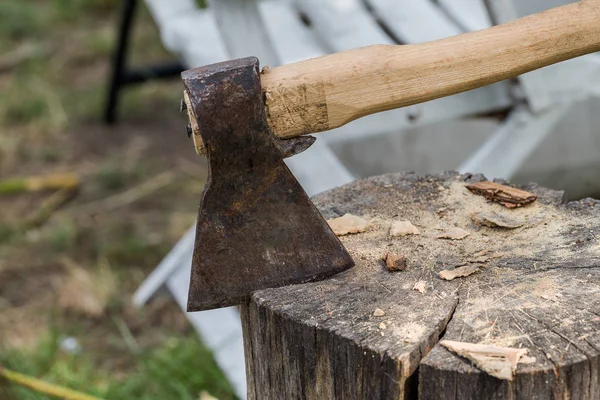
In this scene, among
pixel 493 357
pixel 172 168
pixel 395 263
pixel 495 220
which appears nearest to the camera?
pixel 493 357

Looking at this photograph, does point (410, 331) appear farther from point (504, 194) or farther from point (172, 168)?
point (172, 168)

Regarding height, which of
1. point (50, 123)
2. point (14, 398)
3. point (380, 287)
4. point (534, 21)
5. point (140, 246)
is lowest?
point (14, 398)

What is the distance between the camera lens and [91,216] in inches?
141

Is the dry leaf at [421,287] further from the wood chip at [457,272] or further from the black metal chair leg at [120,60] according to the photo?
the black metal chair leg at [120,60]

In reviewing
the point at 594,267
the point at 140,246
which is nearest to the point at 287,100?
the point at 594,267

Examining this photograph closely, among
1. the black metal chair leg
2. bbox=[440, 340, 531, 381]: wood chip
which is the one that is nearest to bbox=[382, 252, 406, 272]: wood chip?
bbox=[440, 340, 531, 381]: wood chip

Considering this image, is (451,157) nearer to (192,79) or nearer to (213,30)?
(213,30)

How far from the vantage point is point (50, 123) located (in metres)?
4.39

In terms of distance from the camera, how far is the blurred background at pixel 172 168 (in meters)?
2.41

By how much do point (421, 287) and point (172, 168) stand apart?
2.86 metres

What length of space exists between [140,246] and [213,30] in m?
0.91

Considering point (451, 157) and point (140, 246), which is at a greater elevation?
point (451, 157)

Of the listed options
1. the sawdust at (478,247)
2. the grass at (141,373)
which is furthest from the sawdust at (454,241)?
the grass at (141,373)

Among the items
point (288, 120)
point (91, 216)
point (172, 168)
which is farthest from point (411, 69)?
point (172, 168)
